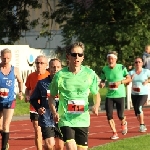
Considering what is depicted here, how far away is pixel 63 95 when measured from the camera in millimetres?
9641

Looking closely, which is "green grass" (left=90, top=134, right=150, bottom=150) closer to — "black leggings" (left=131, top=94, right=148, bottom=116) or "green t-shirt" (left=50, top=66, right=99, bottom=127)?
"black leggings" (left=131, top=94, right=148, bottom=116)

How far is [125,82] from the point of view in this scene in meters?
16.3

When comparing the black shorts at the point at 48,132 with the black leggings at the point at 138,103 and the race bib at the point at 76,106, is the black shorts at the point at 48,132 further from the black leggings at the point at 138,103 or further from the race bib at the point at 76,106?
the black leggings at the point at 138,103

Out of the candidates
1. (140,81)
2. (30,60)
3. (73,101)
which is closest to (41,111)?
(73,101)

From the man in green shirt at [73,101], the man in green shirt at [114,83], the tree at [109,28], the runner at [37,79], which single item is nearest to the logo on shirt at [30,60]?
the tree at [109,28]

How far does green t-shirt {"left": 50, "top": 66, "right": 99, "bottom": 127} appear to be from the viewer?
9539mm

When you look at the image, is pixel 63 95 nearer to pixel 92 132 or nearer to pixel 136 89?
pixel 136 89

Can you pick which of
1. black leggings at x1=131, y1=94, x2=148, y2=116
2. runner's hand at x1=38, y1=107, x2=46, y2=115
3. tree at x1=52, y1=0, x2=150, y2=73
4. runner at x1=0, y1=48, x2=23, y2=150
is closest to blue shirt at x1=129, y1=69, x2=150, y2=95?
black leggings at x1=131, y1=94, x2=148, y2=116

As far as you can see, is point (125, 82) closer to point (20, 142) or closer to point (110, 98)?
point (110, 98)

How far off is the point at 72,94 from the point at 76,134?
1.78 feet

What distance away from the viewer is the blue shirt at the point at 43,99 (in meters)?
11.4

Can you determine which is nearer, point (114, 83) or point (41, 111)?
point (41, 111)

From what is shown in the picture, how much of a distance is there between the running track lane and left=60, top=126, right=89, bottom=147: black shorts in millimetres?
5057

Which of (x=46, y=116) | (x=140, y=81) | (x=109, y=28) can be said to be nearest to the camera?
(x=46, y=116)
